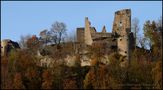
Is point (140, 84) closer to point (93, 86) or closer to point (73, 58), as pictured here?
point (93, 86)

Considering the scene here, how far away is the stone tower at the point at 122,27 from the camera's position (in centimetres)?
6525

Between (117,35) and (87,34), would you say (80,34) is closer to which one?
(87,34)

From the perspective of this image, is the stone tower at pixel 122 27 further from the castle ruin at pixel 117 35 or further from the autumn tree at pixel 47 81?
the autumn tree at pixel 47 81

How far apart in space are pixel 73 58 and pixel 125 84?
7.62m

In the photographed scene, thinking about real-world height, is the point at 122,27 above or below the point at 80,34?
above

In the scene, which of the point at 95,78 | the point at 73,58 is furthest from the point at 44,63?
the point at 95,78

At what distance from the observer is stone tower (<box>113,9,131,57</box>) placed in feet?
214

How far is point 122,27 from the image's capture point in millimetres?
67125

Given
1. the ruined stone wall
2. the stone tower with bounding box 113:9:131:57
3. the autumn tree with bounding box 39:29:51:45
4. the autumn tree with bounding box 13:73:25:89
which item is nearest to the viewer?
the autumn tree with bounding box 13:73:25:89

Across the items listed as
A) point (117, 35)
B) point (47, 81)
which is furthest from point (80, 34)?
point (47, 81)

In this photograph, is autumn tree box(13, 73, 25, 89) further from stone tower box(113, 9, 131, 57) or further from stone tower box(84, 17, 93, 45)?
Answer: stone tower box(84, 17, 93, 45)

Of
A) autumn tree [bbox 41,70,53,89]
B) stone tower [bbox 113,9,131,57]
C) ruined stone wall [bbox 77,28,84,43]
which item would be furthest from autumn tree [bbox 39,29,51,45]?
autumn tree [bbox 41,70,53,89]

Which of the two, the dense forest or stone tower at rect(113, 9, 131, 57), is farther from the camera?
stone tower at rect(113, 9, 131, 57)

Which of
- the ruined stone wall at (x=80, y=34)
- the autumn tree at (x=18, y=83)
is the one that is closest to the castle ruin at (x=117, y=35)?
the ruined stone wall at (x=80, y=34)
